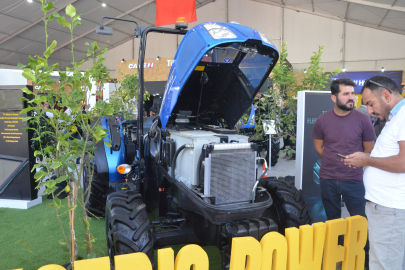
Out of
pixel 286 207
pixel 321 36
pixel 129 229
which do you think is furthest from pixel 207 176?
pixel 321 36

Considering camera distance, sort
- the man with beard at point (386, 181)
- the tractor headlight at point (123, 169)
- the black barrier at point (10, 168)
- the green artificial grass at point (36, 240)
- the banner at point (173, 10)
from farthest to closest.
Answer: the banner at point (173, 10), the black barrier at point (10, 168), the tractor headlight at point (123, 169), the green artificial grass at point (36, 240), the man with beard at point (386, 181)

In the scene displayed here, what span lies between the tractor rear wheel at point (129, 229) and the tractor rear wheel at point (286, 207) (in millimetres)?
1167

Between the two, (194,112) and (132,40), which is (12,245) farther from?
(132,40)

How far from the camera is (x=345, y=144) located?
2.74 metres

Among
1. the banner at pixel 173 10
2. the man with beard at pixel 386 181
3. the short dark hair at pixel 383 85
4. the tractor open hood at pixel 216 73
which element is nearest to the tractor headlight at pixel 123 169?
the tractor open hood at pixel 216 73

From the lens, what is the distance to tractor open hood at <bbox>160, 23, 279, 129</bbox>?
2.09m

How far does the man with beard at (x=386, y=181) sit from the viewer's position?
6.12 ft

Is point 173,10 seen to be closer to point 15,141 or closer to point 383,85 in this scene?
point 15,141

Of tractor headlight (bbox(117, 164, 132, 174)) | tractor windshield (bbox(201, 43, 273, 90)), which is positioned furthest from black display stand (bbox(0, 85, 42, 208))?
tractor windshield (bbox(201, 43, 273, 90))

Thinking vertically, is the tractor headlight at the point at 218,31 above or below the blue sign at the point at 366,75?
below

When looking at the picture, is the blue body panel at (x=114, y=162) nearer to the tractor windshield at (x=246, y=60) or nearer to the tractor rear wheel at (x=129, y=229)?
the tractor rear wheel at (x=129, y=229)

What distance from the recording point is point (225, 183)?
2.07 m

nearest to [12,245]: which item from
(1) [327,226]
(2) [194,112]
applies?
(2) [194,112]

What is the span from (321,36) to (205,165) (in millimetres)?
16836
